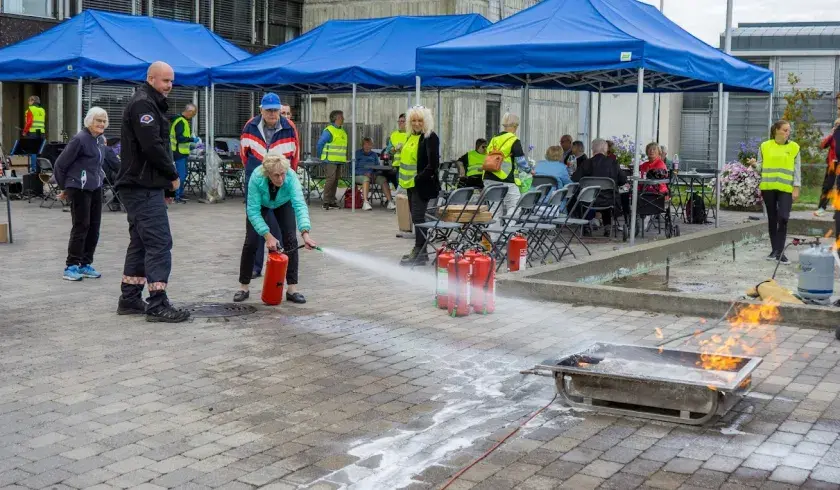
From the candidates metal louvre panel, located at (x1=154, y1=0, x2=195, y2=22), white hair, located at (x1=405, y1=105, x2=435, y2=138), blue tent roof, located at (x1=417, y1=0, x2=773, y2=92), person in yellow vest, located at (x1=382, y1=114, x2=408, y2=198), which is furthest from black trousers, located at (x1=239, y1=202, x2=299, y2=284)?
metal louvre panel, located at (x1=154, y1=0, x2=195, y2=22)

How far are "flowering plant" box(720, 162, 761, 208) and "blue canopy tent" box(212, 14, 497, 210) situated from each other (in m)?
5.99

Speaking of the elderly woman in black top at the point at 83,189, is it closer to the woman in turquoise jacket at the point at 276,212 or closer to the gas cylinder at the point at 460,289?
the woman in turquoise jacket at the point at 276,212

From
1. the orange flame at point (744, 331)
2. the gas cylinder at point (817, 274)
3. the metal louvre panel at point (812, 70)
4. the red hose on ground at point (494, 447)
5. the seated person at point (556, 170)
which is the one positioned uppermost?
the metal louvre panel at point (812, 70)

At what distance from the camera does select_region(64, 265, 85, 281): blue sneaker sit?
10094mm

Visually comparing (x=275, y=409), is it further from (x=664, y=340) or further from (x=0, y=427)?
(x=664, y=340)

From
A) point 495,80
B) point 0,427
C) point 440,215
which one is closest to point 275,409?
point 0,427

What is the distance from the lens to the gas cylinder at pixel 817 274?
30.0 ft

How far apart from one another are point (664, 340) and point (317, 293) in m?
3.41

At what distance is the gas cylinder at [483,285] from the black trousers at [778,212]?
5.48 meters

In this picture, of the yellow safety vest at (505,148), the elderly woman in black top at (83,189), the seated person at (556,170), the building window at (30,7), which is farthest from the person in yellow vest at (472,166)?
the building window at (30,7)

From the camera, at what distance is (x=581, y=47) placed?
41.7 feet

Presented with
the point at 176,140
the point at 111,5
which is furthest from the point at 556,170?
the point at 111,5

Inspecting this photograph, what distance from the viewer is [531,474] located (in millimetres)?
4746

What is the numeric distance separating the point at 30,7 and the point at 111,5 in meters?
2.45
